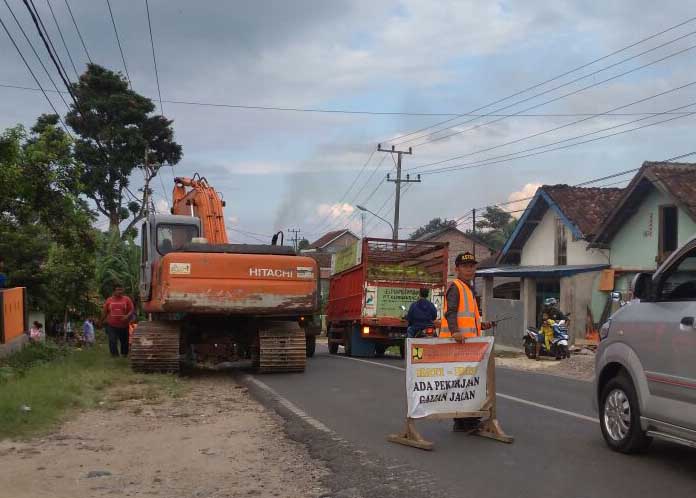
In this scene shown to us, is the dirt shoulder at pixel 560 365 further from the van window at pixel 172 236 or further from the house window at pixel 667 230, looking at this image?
the van window at pixel 172 236

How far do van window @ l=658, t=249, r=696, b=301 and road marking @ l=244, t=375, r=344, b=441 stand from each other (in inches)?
134

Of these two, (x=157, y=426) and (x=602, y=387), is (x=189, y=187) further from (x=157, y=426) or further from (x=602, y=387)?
(x=602, y=387)

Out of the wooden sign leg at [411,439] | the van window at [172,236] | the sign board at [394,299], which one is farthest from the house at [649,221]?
the wooden sign leg at [411,439]

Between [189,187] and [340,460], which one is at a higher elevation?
[189,187]

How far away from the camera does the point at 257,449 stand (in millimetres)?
7289

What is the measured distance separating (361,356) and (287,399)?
1013cm

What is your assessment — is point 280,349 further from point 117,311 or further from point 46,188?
point 46,188

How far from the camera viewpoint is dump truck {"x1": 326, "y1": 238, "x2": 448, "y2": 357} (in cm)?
1955

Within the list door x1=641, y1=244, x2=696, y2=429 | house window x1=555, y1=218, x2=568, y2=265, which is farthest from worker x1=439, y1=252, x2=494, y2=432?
house window x1=555, y1=218, x2=568, y2=265

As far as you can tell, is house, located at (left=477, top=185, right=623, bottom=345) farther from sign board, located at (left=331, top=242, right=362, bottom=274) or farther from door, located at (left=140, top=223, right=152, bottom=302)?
door, located at (left=140, top=223, right=152, bottom=302)

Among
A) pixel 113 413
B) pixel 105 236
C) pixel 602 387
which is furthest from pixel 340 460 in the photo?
pixel 105 236

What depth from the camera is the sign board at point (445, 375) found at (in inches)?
292

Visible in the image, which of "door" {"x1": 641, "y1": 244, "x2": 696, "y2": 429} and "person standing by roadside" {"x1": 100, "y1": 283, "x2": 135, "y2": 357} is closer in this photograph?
"door" {"x1": 641, "y1": 244, "x2": 696, "y2": 429}

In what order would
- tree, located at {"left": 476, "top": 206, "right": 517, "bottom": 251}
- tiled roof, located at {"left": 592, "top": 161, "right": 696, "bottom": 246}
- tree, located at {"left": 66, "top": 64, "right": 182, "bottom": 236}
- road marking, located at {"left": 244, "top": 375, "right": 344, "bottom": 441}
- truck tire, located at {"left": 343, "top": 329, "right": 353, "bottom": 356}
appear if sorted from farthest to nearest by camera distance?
1. tree, located at {"left": 476, "top": 206, "right": 517, "bottom": 251}
2. tree, located at {"left": 66, "top": 64, "right": 182, "bottom": 236}
3. tiled roof, located at {"left": 592, "top": 161, "right": 696, "bottom": 246}
4. truck tire, located at {"left": 343, "top": 329, "right": 353, "bottom": 356}
5. road marking, located at {"left": 244, "top": 375, "right": 344, "bottom": 441}
